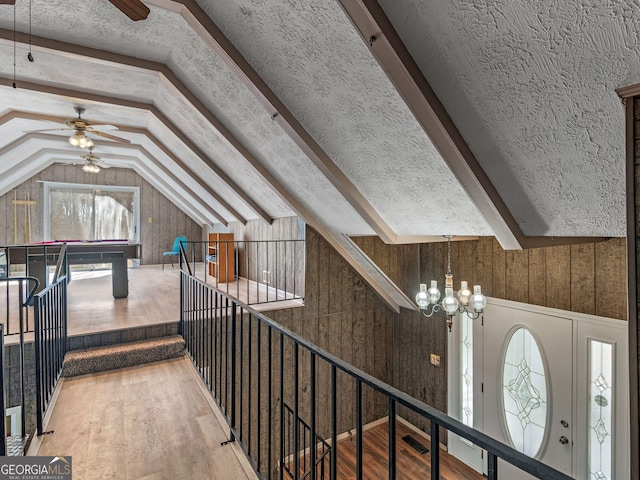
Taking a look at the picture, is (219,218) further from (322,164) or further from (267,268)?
(322,164)

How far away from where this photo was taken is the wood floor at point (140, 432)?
1.81 metres

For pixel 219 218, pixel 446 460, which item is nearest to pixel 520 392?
pixel 446 460

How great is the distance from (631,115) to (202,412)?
293 centimetres

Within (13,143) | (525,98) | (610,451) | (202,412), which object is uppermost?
(13,143)

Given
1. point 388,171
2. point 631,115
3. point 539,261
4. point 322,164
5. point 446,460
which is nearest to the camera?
point 631,115

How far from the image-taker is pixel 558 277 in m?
3.78

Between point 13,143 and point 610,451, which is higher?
point 13,143

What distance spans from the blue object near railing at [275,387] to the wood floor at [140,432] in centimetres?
13

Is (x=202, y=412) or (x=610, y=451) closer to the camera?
(x=202, y=412)

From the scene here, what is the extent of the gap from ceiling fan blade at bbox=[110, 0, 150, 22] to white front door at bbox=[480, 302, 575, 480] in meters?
4.63

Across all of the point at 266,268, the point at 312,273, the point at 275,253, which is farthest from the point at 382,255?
the point at 266,268

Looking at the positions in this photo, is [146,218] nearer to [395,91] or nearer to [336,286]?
[336,286]

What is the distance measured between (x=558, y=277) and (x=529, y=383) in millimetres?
1329

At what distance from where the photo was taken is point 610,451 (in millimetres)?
3281
